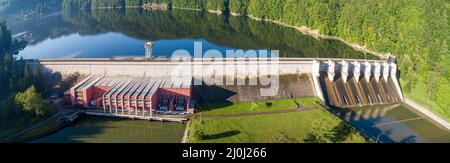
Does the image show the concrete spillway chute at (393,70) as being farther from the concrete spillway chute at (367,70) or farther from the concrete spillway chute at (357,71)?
the concrete spillway chute at (357,71)

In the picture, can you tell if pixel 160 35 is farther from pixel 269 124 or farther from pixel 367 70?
pixel 269 124

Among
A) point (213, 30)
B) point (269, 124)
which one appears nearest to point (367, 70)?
point (269, 124)

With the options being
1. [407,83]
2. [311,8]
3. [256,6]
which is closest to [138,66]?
[407,83]

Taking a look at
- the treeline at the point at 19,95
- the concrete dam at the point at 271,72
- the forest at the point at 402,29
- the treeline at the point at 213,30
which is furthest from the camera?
the treeline at the point at 213,30

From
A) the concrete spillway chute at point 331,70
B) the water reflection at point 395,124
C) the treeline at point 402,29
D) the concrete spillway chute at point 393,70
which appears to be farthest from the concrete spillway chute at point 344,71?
the treeline at point 402,29

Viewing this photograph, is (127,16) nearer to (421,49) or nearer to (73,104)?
(73,104)

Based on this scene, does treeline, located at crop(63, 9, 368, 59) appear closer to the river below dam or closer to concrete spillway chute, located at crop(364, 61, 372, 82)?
concrete spillway chute, located at crop(364, 61, 372, 82)

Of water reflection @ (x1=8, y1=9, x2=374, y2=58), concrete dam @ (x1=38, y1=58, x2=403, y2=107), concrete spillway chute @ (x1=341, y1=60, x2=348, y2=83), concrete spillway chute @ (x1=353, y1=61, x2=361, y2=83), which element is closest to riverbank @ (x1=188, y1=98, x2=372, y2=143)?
concrete dam @ (x1=38, y1=58, x2=403, y2=107)
